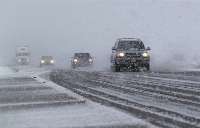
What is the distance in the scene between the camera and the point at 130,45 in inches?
1517

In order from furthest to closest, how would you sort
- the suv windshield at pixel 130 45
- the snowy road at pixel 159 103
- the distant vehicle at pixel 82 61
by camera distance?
the distant vehicle at pixel 82 61 → the suv windshield at pixel 130 45 → the snowy road at pixel 159 103

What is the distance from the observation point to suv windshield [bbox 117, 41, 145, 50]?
38013 millimetres

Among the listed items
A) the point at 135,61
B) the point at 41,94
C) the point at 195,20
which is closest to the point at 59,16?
the point at 195,20

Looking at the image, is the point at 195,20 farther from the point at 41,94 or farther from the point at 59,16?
the point at 41,94

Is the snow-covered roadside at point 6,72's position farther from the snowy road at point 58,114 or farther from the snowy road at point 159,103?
the snowy road at point 58,114

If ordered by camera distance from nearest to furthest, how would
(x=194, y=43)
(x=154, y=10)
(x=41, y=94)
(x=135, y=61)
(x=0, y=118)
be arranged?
(x=0, y=118)
(x=41, y=94)
(x=135, y=61)
(x=194, y=43)
(x=154, y=10)

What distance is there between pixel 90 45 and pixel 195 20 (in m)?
17.6

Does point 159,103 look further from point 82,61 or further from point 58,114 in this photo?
point 82,61

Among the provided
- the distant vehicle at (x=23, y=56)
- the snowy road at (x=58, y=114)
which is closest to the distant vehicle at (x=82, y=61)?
the distant vehicle at (x=23, y=56)

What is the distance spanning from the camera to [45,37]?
123625 millimetres

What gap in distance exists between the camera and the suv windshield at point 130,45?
38013 mm

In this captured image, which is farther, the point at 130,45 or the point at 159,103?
the point at 130,45

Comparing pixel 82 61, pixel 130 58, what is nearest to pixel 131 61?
pixel 130 58

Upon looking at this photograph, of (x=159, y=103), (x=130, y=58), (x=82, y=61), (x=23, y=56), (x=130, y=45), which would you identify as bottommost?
(x=23, y=56)
